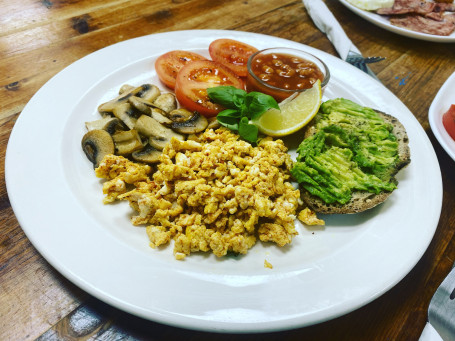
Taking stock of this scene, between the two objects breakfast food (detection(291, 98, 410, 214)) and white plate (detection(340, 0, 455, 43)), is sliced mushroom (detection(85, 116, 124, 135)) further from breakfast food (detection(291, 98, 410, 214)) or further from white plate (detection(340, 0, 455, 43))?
white plate (detection(340, 0, 455, 43))

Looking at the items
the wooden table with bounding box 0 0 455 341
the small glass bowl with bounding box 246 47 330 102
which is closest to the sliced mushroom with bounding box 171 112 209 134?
the small glass bowl with bounding box 246 47 330 102

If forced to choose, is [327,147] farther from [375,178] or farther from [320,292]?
[320,292]

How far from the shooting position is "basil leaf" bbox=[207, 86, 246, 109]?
2.41 meters

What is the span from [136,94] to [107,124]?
1.37 ft

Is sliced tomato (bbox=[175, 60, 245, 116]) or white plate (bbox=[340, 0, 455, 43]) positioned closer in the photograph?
sliced tomato (bbox=[175, 60, 245, 116])

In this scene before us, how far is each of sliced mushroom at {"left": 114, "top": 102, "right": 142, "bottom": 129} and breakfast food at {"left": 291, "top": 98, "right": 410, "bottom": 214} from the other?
46.4 inches

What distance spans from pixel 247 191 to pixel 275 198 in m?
A: 0.28

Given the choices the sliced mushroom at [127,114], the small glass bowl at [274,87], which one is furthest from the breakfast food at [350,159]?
the sliced mushroom at [127,114]

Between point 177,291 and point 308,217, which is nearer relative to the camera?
point 177,291

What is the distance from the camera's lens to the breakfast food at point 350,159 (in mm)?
2098

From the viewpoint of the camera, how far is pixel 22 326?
5.13 ft

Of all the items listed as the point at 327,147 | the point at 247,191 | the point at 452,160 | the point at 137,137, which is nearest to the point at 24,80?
the point at 137,137

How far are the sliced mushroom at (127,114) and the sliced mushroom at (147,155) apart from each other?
9.4 inches

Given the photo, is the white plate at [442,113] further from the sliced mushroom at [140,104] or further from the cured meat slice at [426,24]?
the sliced mushroom at [140,104]
